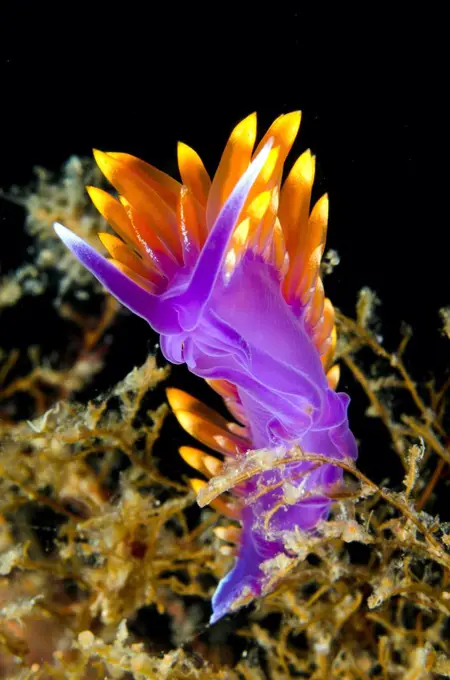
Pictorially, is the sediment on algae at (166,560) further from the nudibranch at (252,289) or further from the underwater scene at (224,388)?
the nudibranch at (252,289)

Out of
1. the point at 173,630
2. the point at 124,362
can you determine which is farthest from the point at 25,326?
the point at 173,630

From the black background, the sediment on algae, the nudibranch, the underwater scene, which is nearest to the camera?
the nudibranch

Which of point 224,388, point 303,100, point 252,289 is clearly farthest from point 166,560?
point 303,100

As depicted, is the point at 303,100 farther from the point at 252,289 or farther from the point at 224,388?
the point at 224,388

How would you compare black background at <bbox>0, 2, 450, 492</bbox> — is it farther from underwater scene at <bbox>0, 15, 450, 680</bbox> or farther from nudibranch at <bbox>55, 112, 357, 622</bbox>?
nudibranch at <bbox>55, 112, 357, 622</bbox>

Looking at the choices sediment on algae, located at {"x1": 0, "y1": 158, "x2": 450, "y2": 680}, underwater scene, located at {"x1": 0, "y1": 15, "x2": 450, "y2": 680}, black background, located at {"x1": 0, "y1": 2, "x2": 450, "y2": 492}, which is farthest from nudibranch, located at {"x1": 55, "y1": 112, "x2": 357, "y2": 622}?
black background, located at {"x1": 0, "y1": 2, "x2": 450, "y2": 492}

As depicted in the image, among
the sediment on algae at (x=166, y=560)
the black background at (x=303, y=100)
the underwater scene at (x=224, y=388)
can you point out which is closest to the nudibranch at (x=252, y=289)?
the underwater scene at (x=224, y=388)
